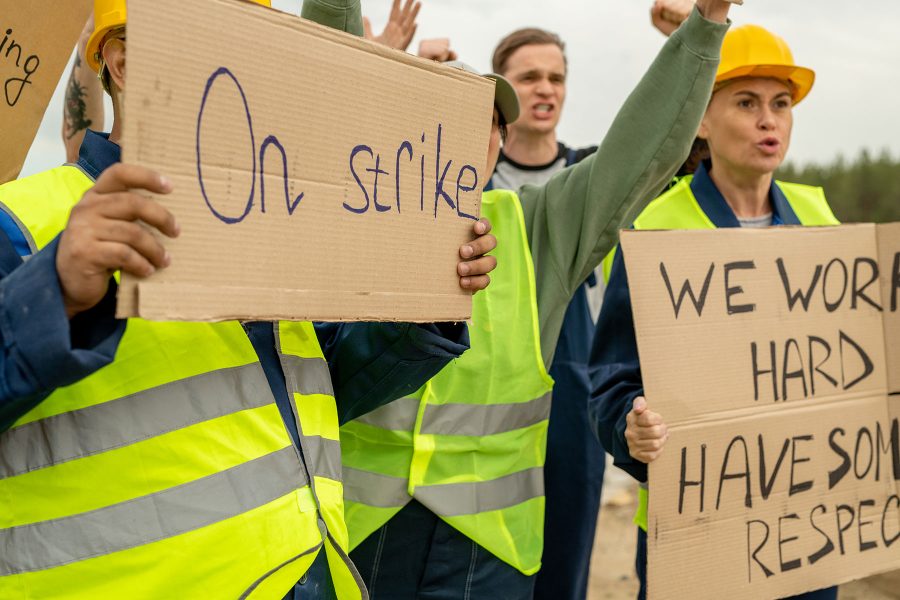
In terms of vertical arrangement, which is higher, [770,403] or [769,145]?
[769,145]

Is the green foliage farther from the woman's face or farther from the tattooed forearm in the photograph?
the tattooed forearm

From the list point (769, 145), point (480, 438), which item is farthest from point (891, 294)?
point (480, 438)

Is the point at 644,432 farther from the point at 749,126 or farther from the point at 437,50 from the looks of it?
the point at 437,50

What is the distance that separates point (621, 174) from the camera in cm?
235

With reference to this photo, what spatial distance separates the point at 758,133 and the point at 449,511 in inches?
60.0

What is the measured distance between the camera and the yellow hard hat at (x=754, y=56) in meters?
2.91

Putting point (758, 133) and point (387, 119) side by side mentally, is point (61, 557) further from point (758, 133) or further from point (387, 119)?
point (758, 133)

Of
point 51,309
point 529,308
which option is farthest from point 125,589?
point 529,308

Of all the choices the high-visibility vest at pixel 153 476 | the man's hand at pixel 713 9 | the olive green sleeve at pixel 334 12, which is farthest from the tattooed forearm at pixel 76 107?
the man's hand at pixel 713 9

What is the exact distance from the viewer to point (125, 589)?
1434 mm

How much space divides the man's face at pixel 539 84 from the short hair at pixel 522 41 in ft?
0.08

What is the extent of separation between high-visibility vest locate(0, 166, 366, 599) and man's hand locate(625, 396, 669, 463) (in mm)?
919

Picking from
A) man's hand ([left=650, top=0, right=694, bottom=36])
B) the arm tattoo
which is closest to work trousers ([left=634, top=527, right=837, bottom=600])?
man's hand ([left=650, top=0, right=694, bottom=36])

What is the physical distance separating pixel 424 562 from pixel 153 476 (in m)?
1.08
